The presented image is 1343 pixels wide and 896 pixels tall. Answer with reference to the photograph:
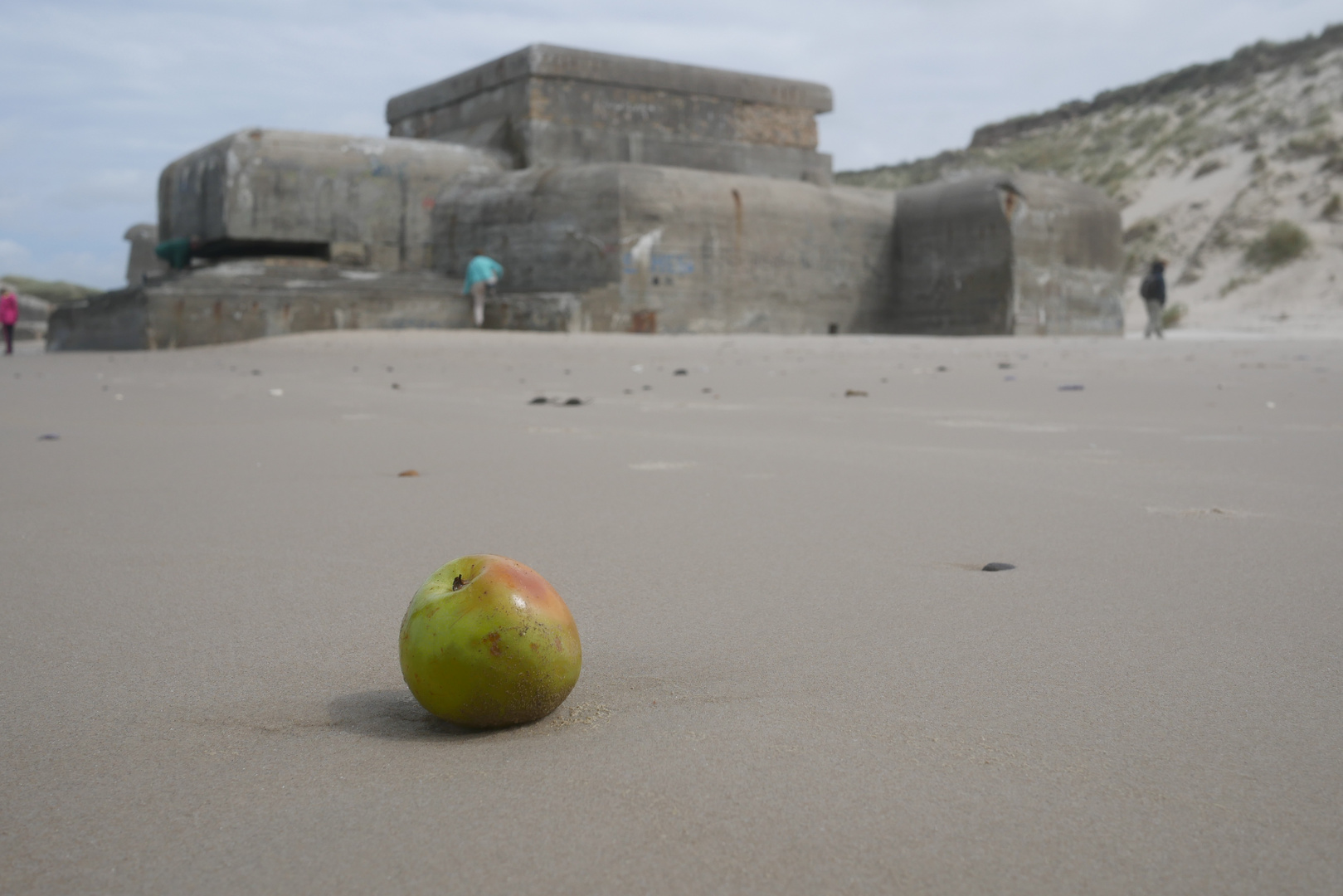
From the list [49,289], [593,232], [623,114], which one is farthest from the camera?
[49,289]

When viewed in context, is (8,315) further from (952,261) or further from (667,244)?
(952,261)

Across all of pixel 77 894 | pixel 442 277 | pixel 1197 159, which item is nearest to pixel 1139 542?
pixel 77 894

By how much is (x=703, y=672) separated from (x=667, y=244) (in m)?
14.1

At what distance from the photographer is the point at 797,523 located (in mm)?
2719

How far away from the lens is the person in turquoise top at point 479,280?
14.4 meters

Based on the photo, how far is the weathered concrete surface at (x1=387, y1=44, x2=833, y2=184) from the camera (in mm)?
17109

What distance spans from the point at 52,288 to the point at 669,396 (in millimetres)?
43118

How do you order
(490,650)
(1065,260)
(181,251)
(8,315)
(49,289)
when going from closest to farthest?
(490,650) < (8,315) < (181,251) < (1065,260) < (49,289)

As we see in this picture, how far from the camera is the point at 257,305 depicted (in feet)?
45.1

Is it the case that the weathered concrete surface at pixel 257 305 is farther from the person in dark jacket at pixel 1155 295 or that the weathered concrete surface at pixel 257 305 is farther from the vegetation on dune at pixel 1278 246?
the vegetation on dune at pixel 1278 246

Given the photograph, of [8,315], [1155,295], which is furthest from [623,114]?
[8,315]

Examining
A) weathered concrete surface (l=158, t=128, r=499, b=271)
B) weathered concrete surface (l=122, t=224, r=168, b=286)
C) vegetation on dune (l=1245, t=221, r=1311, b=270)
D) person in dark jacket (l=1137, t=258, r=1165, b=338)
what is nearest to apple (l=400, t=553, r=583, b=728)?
weathered concrete surface (l=158, t=128, r=499, b=271)

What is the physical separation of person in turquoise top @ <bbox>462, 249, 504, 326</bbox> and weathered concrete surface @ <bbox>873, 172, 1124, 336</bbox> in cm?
624

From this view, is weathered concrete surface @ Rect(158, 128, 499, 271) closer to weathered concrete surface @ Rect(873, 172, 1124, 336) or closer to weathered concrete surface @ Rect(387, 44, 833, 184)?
weathered concrete surface @ Rect(387, 44, 833, 184)
